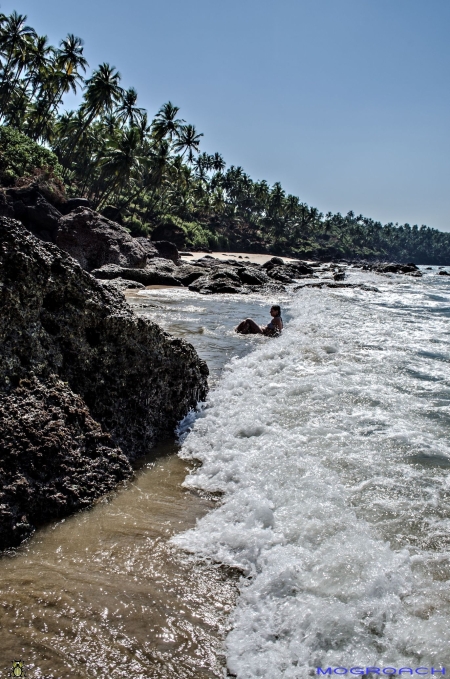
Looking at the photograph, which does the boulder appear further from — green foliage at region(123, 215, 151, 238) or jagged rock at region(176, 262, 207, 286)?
jagged rock at region(176, 262, 207, 286)

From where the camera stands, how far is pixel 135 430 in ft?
13.7

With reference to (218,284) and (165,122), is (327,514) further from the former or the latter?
(165,122)

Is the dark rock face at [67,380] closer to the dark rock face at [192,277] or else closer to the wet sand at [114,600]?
the wet sand at [114,600]

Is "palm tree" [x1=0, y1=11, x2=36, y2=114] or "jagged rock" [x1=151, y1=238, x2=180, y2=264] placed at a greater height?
"palm tree" [x1=0, y1=11, x2=36, y2=114]

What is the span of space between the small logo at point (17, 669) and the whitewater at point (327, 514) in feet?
3.15

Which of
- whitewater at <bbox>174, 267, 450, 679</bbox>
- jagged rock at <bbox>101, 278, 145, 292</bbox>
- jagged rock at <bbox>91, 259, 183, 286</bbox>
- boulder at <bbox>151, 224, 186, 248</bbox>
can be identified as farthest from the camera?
boulder at <bbox>151, 224, 186, 248</bbox>

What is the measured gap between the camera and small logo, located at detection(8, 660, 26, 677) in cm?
186

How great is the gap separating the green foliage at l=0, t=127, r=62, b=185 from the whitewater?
1268 inches

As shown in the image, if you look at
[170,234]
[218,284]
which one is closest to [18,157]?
[170,234]

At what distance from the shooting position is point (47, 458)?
3137mm

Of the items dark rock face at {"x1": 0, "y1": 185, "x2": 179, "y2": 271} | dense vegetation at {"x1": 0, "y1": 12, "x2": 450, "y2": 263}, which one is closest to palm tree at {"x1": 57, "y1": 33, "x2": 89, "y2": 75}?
dense vegetation at {"x1": 0, "y1": 12, "x2": 450, "y2": 263}

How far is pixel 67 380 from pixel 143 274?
17.8m

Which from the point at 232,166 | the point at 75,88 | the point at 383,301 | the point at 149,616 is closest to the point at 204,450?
the point at 149,616

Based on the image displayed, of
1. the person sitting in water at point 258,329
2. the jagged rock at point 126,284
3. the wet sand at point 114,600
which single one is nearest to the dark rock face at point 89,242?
the jagged rock at point 126,284
